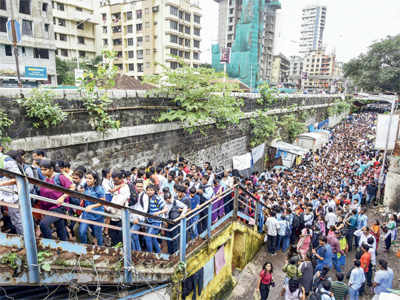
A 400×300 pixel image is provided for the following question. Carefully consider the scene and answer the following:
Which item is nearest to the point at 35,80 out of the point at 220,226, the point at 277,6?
the point at 220,226

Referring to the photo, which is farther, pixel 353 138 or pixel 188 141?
pixel 353 138

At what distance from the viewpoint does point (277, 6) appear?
167 feet

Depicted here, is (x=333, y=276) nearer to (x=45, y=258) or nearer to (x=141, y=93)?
(x=45, y=258)

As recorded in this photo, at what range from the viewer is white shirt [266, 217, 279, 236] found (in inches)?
280

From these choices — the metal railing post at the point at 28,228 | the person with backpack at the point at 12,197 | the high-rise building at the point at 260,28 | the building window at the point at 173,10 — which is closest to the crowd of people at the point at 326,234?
the metal railing post at the point at 28,228

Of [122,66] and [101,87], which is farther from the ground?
[122,66]

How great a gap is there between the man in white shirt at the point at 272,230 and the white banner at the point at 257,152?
718 centimetres

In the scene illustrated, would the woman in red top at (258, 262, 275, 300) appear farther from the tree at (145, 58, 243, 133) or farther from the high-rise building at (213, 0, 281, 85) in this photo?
the high-rise building at (213, 0, 281, 85)

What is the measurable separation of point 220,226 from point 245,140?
905 cm

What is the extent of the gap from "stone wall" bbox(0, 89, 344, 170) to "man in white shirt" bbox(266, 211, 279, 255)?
4.28 meters

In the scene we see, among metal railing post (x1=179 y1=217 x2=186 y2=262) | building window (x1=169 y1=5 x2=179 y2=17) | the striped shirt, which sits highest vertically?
building window (x1=169 y1=5 x2=179 y2=17)

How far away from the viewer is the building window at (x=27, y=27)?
76.3 ft

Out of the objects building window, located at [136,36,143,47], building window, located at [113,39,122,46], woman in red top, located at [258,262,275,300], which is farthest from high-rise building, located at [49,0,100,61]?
woman in red top, located at [258,262,275,300]

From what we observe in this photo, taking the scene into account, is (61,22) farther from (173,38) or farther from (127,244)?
(127,244)
